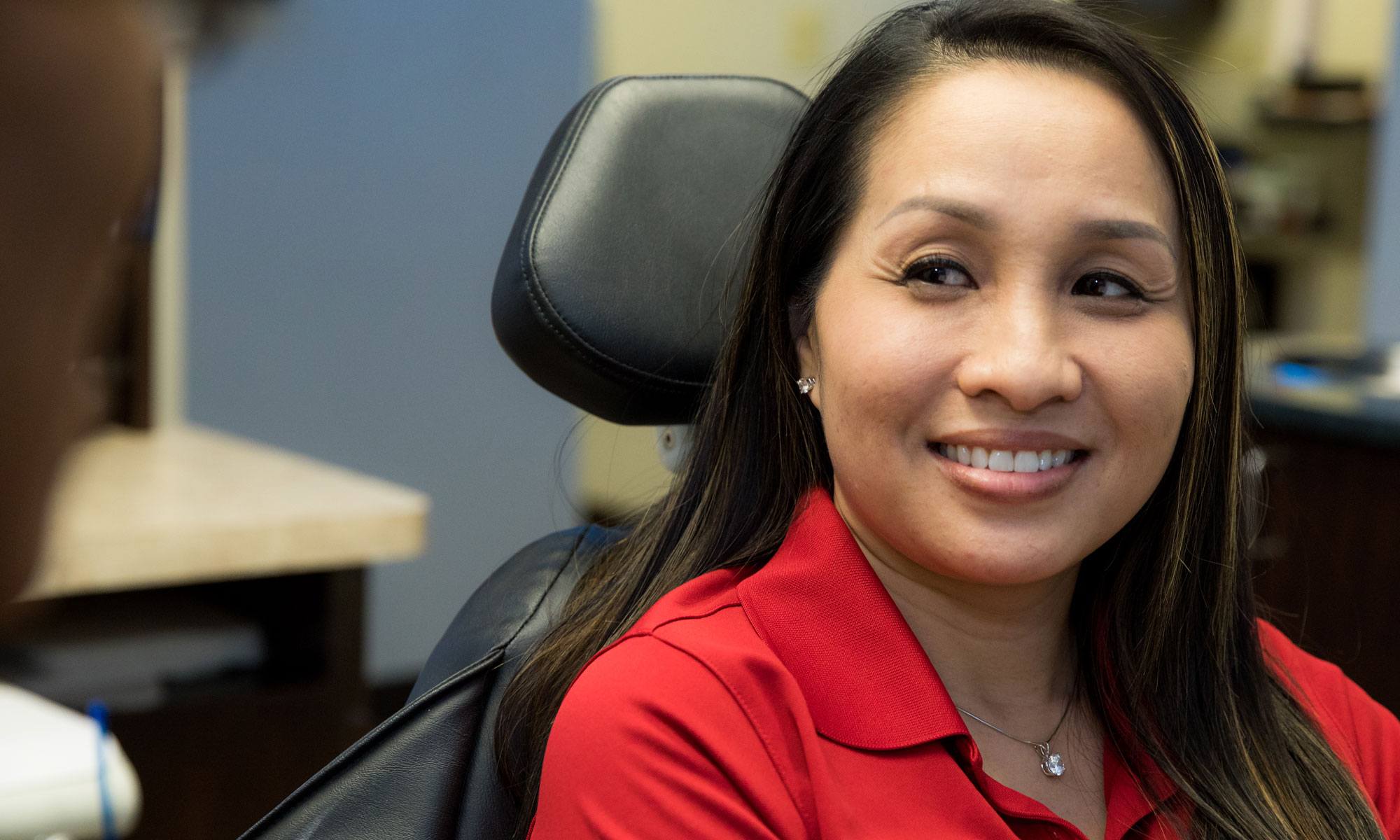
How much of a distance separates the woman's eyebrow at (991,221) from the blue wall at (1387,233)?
87.7 inches

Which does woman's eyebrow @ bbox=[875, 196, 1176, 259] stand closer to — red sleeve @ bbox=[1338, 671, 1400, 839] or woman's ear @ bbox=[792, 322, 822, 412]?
woman's ear @ bbox=[792, 322, 822, 412]

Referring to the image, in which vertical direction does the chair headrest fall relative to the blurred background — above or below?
above

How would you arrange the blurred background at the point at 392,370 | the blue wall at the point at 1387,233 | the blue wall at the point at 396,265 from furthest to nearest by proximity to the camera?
the blue wall at the point at 396,265, the blue wall at the point at 1387,233, the blurred background at the point at 392,370

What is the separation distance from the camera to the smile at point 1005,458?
1.01 meters

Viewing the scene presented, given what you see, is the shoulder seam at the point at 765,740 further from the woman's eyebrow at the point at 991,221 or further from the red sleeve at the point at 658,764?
the woman's eyebrow at the point at 991,221

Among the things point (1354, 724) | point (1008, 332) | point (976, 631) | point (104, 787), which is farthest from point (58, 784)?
point (1354, 724)

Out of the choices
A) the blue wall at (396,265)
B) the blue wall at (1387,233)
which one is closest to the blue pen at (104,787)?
the blue wall at (396,265)

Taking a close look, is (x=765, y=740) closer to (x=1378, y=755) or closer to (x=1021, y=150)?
(x=1021, y=150)

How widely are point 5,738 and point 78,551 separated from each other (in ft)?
1.18

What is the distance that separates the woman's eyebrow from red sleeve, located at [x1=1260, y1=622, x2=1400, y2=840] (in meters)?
0.39

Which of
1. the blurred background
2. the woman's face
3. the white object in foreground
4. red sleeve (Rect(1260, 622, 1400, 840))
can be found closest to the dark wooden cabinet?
the blurred background

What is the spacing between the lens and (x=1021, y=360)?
98cm

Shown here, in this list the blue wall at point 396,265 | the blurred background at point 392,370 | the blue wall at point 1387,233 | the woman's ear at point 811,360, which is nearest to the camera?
the woman's ear at point 811,360

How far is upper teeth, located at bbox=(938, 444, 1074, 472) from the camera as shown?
101cm
